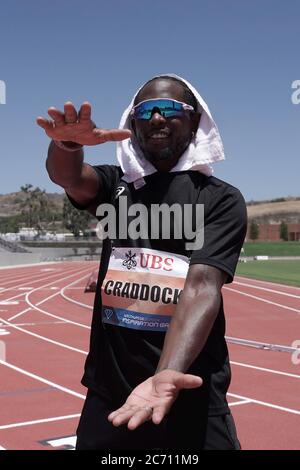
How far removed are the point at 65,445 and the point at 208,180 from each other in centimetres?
344

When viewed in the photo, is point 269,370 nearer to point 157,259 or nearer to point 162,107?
point 157,259

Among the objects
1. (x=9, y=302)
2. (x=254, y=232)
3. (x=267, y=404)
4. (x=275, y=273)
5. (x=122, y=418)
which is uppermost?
(x=122, y=418)

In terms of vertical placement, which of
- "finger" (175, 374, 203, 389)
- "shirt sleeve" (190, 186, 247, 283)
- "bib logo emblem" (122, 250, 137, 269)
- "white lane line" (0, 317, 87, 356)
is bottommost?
"white lane line" (0, 317, 87, 356)

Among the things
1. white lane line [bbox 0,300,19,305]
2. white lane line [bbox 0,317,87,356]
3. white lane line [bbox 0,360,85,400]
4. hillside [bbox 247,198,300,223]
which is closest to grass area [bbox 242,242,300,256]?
white lane line [bbox 0,300,19,305]

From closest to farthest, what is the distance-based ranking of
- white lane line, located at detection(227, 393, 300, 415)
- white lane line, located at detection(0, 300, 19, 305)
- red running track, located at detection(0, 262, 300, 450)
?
red running track, located at detection(0, 262, 300, 450) → white lane line, located at detection(227, 393, 300, 415) → white lane line, located at detection(0, 300, 19, 305)

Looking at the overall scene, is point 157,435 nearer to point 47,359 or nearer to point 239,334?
point 47,359

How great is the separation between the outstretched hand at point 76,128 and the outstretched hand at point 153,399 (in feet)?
2.72

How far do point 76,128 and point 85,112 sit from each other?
0.08 metres

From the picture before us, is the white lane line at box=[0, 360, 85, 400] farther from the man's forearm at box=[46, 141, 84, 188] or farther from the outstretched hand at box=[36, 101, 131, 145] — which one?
the outstretched hand at box=[36, 101, 131, 145]

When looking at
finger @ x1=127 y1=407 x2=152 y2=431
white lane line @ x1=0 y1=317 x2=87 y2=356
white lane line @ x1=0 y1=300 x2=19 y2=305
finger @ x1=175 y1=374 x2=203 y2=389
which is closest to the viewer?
finger @ x1=127 y1=407 x2=152 y2=431

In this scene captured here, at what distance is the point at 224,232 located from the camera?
88.3 inches

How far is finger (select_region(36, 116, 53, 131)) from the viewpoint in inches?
83.4

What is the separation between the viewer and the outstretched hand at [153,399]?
68.7 inches

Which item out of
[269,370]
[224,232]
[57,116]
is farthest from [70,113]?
[269,370]
